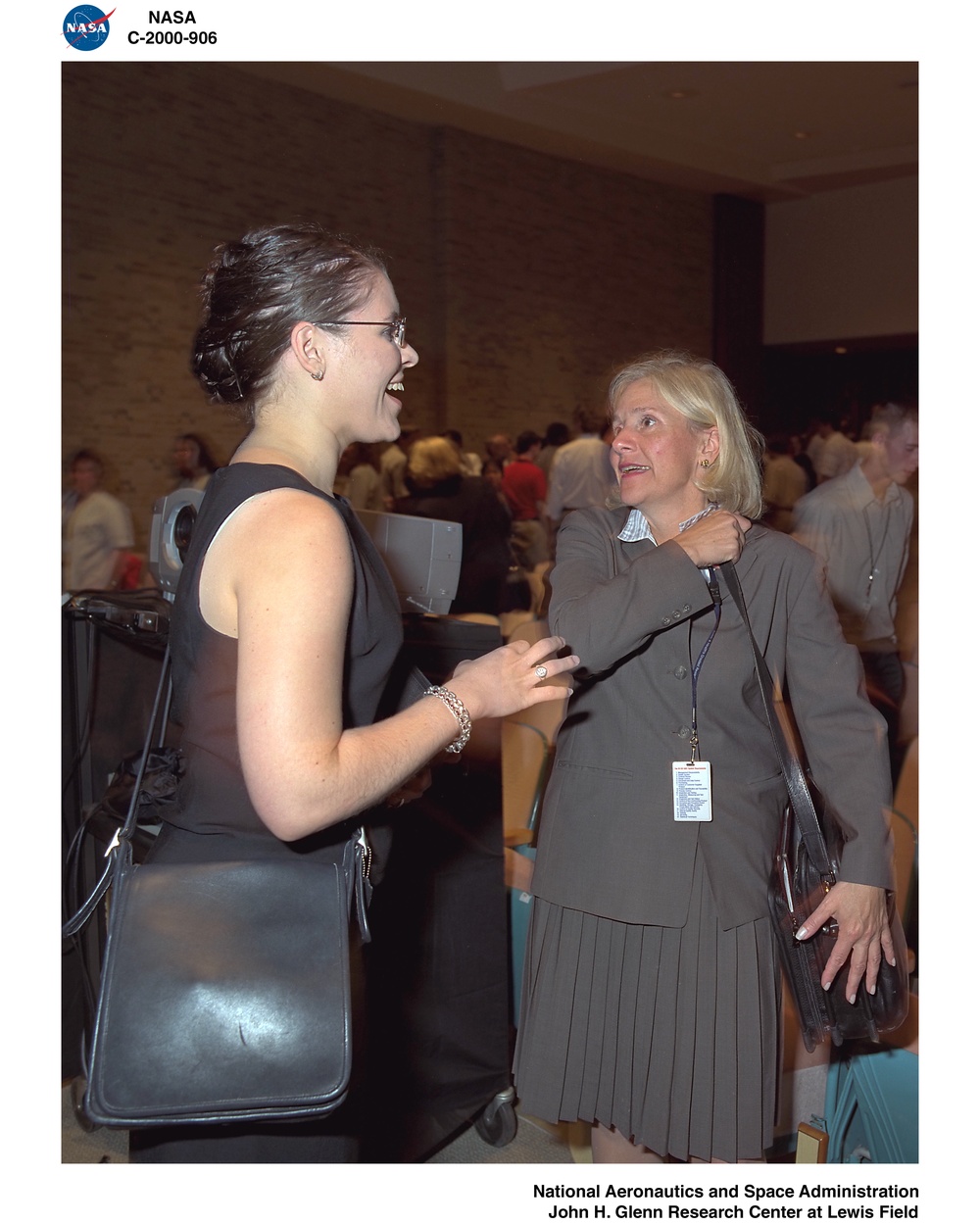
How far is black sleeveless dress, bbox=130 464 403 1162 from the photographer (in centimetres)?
128

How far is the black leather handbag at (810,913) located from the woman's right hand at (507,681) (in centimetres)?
55

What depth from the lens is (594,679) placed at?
6.01 feet

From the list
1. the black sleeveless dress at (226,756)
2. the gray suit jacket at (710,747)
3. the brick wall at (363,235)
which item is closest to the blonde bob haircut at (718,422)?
the gray suit jacket at (710,747)

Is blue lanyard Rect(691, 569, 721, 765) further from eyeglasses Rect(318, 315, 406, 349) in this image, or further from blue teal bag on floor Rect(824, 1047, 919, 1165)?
blue teal bag on floor Rect(824, 1047, 919, 1165)

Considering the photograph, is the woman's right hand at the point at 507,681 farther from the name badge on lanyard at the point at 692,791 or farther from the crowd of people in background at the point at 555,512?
the crowd of people in background at the point at 555,512

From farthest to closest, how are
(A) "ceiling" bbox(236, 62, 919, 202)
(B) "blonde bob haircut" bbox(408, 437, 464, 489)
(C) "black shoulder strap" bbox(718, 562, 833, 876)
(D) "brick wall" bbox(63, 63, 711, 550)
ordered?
(A) "ceiling" bbox(236, 62, 919, 202)
(D) "brick wall" bbox(63, 63, 711, 550)
(B) "blonde bob haircut" bbox(408, 437, 464, 489)
(C) "black shoulder strap" bbox(718, 562, 833, 876)

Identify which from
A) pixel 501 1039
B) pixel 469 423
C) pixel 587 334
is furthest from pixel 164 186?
pixel 501 1039

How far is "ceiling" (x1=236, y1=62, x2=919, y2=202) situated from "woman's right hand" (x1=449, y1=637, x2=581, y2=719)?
9.03 m

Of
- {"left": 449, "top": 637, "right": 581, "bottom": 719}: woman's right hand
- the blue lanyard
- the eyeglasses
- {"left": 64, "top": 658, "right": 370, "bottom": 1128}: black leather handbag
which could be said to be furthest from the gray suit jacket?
{"left": 64, "top": 658, "right": 370, "bottom": 1128}: black leather handbag

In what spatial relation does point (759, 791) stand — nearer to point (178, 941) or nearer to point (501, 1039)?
point (178, 941)

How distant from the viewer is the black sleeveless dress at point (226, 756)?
4.21 feet

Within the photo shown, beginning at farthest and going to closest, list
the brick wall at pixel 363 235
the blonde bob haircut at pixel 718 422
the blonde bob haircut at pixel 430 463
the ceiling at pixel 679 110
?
the ceiling at pixel 679 110, the brick wall at pixel 363 235, the blonde bob haircut at pixel 430 463, the blonde bob haircut at pixel 718 422

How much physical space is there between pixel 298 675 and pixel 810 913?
984mm
